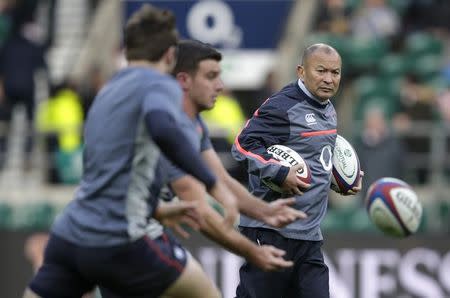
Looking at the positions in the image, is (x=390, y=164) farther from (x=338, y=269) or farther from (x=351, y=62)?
(x=351, y=62)

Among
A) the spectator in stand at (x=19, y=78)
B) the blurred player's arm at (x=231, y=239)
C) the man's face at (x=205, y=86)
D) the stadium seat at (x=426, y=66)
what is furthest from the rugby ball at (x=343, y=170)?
the stadium seat at (x=426, y=66)

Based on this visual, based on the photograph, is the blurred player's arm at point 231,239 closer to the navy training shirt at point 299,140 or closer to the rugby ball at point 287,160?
the rugby ball at point 287,160

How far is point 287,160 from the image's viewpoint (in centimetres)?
763

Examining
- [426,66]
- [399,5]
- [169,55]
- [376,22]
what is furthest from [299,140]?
[399,5]

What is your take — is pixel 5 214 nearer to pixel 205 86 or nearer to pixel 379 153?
pixel 379 153

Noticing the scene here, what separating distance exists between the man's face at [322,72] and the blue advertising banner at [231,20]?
1082 centimetres

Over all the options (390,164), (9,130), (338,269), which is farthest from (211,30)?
(338,269)

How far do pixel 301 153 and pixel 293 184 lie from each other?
362 mm

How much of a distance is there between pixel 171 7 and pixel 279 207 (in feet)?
40.6

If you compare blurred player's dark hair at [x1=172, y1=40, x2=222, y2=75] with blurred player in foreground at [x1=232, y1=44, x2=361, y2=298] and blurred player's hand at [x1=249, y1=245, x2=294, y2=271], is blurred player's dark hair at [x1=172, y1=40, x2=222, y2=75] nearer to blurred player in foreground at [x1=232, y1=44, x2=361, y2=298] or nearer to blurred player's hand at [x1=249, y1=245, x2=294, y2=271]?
blurred player in foreground at [x1=232, y1=44, x2=361, y2=298]

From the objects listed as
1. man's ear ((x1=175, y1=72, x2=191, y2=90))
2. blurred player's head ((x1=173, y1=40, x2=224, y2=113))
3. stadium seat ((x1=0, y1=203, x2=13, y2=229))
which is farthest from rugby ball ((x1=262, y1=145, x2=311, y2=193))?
stadium seat ((x1=0, y1=203, x2=13, y2=229))

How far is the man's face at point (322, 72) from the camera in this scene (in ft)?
25.8

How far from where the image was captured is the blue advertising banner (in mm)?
18750

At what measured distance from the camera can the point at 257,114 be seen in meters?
7.93
